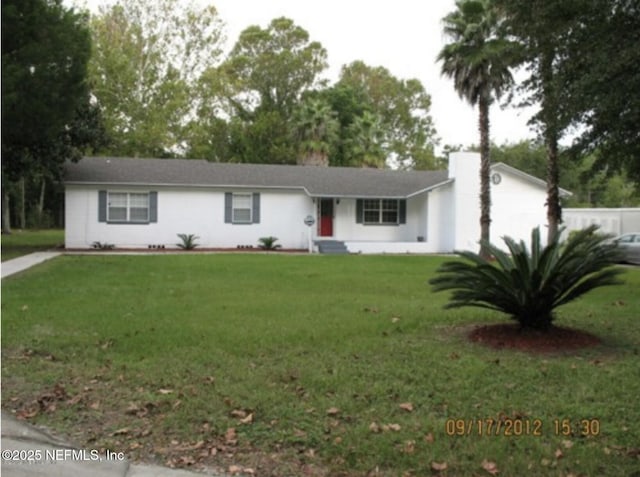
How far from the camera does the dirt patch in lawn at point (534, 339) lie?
694 centimetres

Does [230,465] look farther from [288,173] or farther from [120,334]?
[288,173]

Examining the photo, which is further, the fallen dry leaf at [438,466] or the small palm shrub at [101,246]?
the small palm shrub at [101,246]

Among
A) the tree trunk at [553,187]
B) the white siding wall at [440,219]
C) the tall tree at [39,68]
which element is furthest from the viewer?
the white siding wall at [440,219]

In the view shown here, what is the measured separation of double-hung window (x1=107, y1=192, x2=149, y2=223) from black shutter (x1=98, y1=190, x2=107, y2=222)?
123 mm

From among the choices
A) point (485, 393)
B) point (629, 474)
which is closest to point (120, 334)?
point (485, 393)

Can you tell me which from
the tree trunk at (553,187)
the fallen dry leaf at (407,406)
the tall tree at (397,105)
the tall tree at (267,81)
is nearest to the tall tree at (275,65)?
the tall tree at (267,81)

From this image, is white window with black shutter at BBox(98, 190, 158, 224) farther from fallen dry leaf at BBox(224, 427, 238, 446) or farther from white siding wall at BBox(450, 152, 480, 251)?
fallen dry leaf at BBox(224, 427, 238, 446)

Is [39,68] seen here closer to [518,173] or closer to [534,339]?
[534,339]

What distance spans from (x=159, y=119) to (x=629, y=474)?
35340 millimetres

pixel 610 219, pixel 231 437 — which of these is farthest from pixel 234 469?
pixel 610 219

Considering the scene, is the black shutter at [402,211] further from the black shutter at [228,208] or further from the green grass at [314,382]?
the green grass at [314,382]

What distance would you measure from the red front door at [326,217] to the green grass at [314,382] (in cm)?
1667

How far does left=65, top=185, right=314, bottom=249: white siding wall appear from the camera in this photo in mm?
24484

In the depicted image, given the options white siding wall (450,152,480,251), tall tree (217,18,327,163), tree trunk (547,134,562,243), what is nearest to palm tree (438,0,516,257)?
white siding wall (450,152,480,251)
